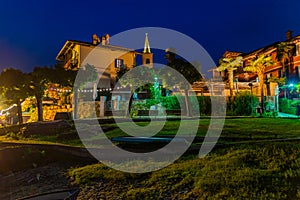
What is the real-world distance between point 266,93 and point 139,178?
2082cm

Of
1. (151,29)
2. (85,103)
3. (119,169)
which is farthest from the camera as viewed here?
(85,103)

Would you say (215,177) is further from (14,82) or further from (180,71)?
(14,82)

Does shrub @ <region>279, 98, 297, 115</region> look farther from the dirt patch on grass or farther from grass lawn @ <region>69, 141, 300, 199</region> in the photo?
the dirt patch on grass

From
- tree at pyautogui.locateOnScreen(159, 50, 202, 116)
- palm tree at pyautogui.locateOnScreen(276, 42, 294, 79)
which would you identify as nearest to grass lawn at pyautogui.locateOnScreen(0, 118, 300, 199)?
tree at pyautogui.locateOnScreen(159, 50, 202, 116)

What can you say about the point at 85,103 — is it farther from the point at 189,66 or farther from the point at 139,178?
the point at 139,178

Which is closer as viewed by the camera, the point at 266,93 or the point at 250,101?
the point at 250,101

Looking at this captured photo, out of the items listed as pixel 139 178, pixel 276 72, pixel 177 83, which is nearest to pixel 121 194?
pixel 139 178

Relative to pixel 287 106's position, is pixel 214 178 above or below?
below

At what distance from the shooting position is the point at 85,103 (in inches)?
803

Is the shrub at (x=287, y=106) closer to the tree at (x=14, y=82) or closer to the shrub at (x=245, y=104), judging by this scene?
the shrub at (x=245, y=104)

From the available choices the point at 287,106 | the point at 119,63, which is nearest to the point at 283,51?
the point at 287,106

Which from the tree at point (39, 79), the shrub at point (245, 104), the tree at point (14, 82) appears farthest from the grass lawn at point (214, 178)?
the shrub at point (245, 104)

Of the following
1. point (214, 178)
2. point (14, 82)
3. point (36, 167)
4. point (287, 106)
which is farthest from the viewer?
point (287, 106)

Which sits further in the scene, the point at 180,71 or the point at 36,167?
the point at 180,71
